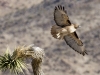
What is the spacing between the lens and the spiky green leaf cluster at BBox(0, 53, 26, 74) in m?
15.8

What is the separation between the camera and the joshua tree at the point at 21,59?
15562 mm

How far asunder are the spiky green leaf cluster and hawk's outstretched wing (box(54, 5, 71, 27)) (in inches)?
95.4

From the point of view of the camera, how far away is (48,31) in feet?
410

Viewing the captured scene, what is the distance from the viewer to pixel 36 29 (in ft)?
426

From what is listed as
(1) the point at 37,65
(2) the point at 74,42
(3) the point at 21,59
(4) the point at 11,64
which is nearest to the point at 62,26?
(2) the point at 74,42

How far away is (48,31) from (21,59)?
109m

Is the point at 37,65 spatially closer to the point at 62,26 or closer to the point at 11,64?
the point at 11,64

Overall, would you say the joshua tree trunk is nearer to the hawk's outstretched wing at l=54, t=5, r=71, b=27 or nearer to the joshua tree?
the joshua tree

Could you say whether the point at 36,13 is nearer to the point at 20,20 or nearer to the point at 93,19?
the point at 20,20

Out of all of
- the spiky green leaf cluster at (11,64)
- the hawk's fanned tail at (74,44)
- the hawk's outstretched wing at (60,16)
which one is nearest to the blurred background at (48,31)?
the hawk's fanned tail at (74,44)

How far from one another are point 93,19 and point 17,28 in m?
28.0

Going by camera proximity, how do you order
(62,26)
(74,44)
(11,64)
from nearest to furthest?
(11,64)
(62,26)
(74,44)

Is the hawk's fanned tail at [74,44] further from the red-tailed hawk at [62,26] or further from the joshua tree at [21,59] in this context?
the joshua tree at [21,59]

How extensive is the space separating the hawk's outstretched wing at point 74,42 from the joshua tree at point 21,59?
198cm
